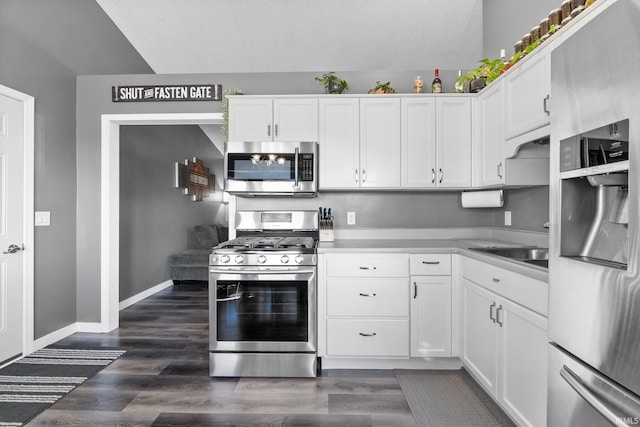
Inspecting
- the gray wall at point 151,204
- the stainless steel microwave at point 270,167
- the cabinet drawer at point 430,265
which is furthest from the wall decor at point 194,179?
the cabinet drawer at point 430,265

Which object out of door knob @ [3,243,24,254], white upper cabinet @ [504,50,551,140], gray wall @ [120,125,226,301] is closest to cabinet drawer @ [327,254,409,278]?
white upper cabinet @ [504,50,551,140]

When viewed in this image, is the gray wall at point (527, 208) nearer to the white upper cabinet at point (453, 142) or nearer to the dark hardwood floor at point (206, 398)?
the white upper cabinet at point (453, 142)

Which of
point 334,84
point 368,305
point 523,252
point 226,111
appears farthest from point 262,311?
point 334,84

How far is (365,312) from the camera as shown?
9.04ft

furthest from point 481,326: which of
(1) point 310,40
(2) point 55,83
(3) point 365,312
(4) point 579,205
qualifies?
(2) point 55,83

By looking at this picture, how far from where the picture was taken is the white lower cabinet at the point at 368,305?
9.00 feet

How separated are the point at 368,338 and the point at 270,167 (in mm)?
1566

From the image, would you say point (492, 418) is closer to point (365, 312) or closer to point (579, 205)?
point (365, 312)

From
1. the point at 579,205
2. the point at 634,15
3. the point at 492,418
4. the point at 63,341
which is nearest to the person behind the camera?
the point at 634,15

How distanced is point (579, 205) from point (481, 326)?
1.30 meters

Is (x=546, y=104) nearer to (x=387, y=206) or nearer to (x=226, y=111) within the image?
(x=387, y=206)

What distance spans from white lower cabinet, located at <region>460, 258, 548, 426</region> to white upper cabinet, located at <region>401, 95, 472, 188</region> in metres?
0.85

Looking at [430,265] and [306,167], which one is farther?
[306,167]

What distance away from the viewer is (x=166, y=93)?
3650mm
